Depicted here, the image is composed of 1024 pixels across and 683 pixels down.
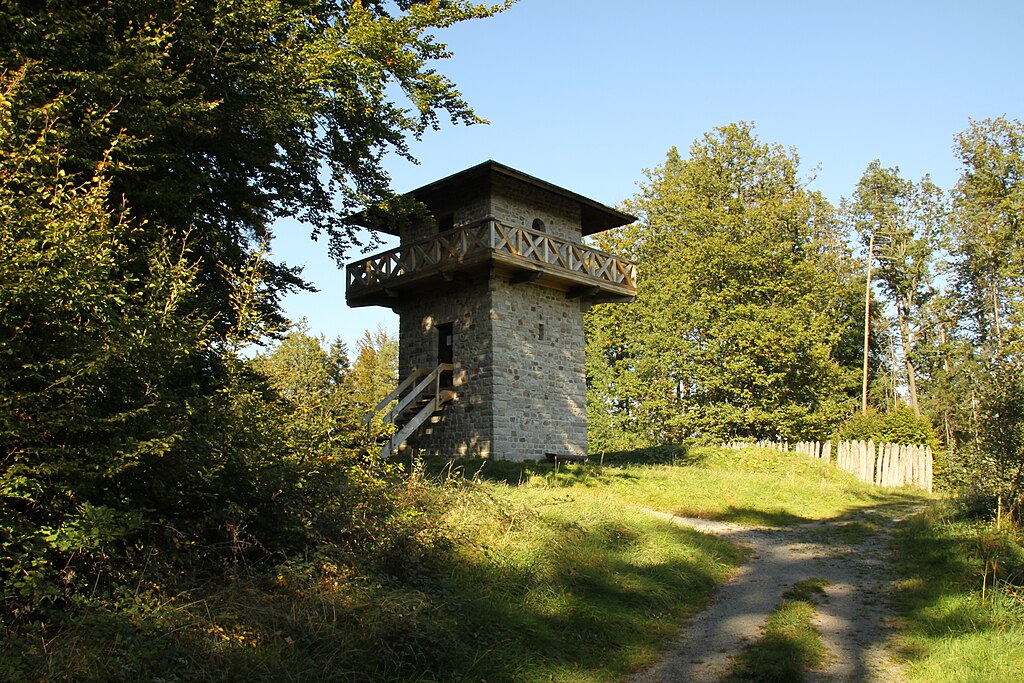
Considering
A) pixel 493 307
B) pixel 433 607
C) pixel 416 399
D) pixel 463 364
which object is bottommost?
pixel 433 607

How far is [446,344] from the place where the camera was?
790 inches

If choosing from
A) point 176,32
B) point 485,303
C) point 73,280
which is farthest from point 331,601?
point 485,303

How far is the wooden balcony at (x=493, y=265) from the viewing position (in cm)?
1777

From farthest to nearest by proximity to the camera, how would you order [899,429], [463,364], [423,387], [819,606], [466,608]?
1. [899,429]
2. [463,364]
3. [423,387]
4. [819,606]
5. [466,608]

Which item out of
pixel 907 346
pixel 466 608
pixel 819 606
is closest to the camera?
pixel 466 608

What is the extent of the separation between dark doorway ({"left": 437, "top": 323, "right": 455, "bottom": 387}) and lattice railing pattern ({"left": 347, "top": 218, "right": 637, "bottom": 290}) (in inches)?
72.7

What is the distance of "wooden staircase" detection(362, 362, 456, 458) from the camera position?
18.2m

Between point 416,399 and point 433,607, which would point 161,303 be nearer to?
point 433,607

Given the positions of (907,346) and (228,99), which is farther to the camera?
(907,346)

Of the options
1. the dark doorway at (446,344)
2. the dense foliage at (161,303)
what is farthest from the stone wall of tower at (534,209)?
the dense foliage at (161,303)

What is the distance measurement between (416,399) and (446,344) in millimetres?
1652

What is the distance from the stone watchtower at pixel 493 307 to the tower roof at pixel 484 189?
36 mm

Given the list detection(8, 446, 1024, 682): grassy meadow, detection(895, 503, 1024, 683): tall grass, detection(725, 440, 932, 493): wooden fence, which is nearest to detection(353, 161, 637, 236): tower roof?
detection(8, 446, 1024, 682): grassy meadow

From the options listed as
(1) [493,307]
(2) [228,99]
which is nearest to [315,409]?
(2) [228,99]
